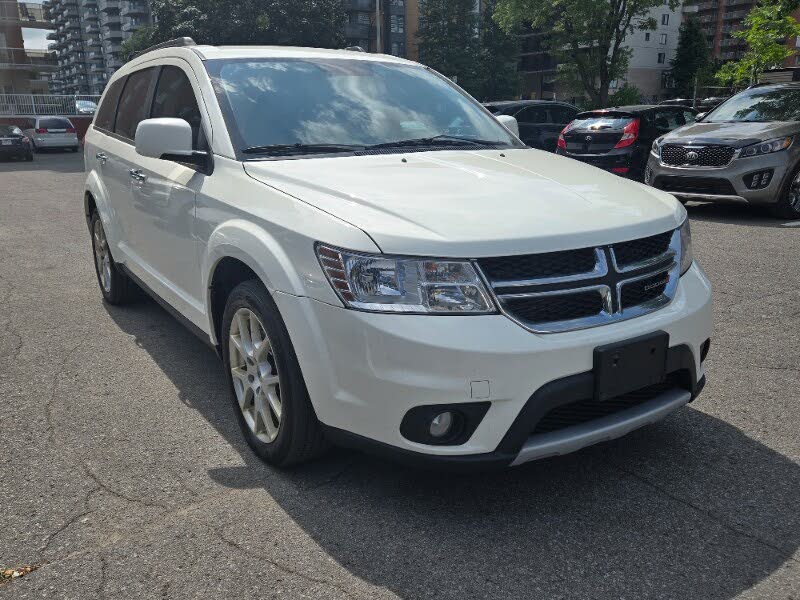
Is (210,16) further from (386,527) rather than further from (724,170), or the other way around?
(386,527)

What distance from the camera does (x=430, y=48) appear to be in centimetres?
7012

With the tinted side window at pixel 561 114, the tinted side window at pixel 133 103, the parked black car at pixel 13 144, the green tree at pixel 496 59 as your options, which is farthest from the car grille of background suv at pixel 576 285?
the green tree at pixel 496 59

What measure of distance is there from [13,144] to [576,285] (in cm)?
2729

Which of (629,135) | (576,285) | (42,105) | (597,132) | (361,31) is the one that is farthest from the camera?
(361,31)

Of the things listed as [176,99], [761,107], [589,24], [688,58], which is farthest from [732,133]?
[688,58]

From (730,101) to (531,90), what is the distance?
266ft

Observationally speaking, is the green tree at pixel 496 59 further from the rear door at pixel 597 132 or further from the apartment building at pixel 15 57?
the rear door at pixel 597 132

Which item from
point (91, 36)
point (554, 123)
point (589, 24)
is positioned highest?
point (91, 36)

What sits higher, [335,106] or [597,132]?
[335,106]

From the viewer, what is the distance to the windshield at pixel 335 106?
353 cm

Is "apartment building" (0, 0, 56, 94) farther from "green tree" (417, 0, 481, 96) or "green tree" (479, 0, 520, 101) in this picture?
"green tree" (479, 0, 520, 101)

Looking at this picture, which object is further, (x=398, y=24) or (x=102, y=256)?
(x=398, y=24)

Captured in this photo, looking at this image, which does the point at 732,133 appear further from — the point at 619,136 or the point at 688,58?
the point at 688,58

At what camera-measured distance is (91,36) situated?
131 metres
